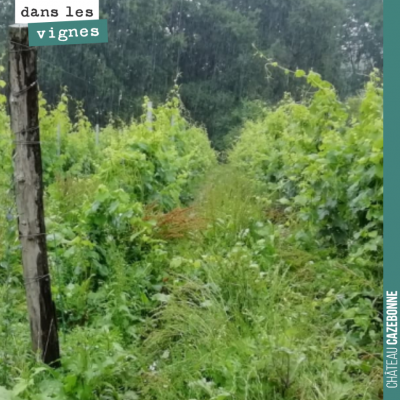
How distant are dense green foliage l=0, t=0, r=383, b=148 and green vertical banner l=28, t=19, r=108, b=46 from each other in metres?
22.8

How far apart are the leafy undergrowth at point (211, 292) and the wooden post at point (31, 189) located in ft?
0.39

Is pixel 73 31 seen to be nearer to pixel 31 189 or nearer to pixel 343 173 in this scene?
pixel 31 189

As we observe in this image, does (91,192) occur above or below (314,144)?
below

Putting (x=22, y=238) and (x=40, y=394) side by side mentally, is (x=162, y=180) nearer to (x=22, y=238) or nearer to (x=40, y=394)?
(x=22, y=238)

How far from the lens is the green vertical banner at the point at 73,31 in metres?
2.47

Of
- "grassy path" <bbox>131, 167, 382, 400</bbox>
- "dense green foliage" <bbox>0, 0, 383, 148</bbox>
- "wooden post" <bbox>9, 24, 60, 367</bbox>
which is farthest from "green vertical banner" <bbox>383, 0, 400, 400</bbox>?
"dense green foliage" <bbox>0, 0, 383, 148</bbox>

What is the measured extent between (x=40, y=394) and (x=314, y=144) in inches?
151

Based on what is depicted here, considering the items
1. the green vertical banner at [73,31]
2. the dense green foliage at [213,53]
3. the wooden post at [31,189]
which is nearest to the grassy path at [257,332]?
the wooden post at [31,189]

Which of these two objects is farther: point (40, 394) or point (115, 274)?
point (115, 274)

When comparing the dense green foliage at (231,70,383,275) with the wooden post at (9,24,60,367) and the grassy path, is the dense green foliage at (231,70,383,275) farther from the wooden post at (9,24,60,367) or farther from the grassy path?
the wooden post at (9,24,60,367)

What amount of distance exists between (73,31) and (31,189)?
858 mm

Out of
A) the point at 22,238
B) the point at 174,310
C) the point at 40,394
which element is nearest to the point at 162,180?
→ the point at 174,310

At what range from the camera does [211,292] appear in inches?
150

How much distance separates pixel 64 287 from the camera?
400 centimetres
